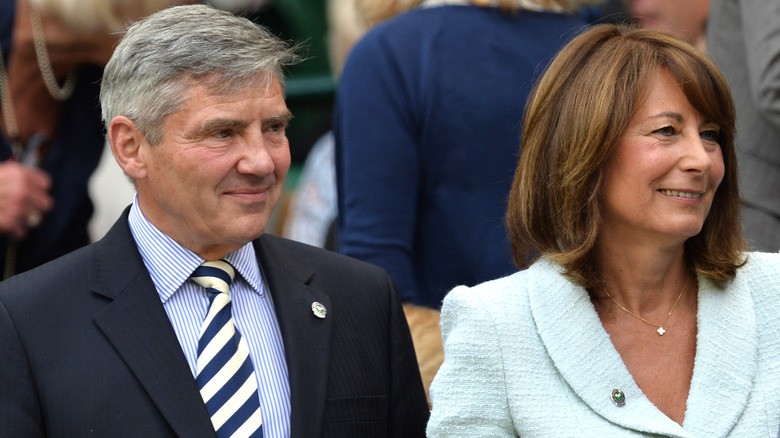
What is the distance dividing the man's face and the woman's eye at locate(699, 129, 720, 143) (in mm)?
1019

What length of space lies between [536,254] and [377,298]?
427mm

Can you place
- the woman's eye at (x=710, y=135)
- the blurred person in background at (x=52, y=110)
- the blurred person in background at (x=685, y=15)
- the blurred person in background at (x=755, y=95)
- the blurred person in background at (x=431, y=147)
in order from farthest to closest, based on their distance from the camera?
the blurred person in background at (x=685, y=15)
the blurred person in background at (x=52, y=110)
the blurred person in background at (x=431, y=147)
the blurred person in background at (x=755, y=95)
the woman's eye at (x=710, y=135)

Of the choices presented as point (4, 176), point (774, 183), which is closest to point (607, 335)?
point (774, 183)

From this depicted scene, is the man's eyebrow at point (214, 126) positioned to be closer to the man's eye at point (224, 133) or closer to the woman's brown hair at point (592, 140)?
the man's eye at point (224, 133)

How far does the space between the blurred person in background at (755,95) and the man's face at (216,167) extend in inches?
57.6

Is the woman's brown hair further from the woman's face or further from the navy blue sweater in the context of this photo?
the navy blue sweater

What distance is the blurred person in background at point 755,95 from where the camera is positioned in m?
3.47

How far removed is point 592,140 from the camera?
282cm

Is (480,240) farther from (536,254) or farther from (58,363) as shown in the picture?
(58,363)

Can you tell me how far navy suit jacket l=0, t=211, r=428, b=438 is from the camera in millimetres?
2666

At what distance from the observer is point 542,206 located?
2967 mm

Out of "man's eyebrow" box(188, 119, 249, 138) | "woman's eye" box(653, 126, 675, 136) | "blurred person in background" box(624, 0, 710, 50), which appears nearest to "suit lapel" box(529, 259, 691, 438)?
"woman's eye" box(653, 126, 675, 136)

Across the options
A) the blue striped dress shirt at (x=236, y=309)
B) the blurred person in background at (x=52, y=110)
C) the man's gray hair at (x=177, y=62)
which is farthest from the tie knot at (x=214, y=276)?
the blurred person in background at (x=52, y=110)

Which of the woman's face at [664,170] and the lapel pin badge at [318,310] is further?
the lapel pin badge at [318,310]
